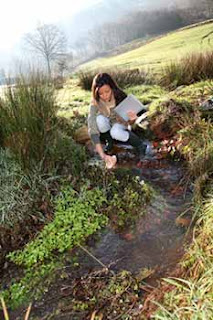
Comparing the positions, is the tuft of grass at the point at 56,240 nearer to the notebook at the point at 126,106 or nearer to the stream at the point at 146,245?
the stream at the point at 146,245

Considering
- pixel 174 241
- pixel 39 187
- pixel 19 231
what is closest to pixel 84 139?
pixel 39 187

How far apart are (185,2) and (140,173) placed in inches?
465

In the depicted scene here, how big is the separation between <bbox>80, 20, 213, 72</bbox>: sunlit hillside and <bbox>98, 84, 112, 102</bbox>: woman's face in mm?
4872

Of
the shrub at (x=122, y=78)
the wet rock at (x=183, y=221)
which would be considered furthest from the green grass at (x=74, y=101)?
the wet rock at (x=183, y=221)

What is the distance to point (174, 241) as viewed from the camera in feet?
8.76

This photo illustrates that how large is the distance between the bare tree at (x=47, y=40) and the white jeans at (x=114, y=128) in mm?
8561

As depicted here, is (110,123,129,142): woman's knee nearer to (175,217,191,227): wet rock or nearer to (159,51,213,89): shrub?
(175,217,191,227): wet rock

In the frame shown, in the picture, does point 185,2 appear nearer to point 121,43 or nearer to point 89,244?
point 121,43

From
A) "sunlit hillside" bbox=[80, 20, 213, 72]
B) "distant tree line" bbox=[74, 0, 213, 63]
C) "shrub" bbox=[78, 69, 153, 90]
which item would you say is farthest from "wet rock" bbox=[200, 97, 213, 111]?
"distant tree line" bbox=[74, 0, 213, 63]

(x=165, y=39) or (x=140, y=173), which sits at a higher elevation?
(x=165, y=39)

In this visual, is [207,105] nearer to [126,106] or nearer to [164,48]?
[126,106]

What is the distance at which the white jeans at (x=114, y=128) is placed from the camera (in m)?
3.87

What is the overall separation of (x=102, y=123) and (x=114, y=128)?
0.13 meters

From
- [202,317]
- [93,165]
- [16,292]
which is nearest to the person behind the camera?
[202,317]
